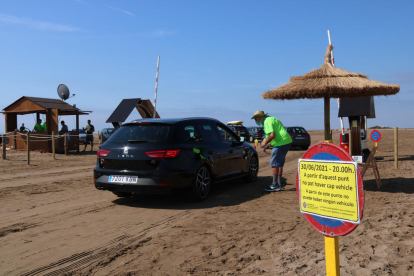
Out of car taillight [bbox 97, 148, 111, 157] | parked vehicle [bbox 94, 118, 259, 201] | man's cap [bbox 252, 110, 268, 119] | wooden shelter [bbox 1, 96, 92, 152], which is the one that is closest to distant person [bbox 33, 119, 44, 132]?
wooden shelter [bbox 1, 96, 92, 152]

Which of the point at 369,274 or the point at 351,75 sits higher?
the point at 351,75

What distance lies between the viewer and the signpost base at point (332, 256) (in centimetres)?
269

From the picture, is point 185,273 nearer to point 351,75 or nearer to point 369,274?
point 369,274

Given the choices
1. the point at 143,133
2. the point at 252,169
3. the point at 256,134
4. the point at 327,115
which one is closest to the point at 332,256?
the point at 143,133

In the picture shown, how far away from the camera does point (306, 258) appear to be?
4.14 m

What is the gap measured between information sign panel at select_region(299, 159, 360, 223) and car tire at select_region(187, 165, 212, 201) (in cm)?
438

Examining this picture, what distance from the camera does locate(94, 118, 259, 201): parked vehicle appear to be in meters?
6.66

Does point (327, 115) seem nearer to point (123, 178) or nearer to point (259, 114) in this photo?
point (259, 114)

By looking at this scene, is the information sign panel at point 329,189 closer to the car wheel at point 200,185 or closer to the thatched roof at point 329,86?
the car wheel at point 200,185

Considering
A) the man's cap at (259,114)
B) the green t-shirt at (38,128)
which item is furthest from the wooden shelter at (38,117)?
the man's cap at (259,114)

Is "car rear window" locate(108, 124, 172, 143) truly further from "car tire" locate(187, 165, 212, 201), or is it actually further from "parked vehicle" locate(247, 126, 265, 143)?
"parked vehicle" locate(247, 126, 265, 143)

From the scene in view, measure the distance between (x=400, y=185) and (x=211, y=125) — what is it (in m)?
4.86

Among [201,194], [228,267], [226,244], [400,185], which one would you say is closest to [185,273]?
[228,267]

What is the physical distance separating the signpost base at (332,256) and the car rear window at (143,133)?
450 centimetres
